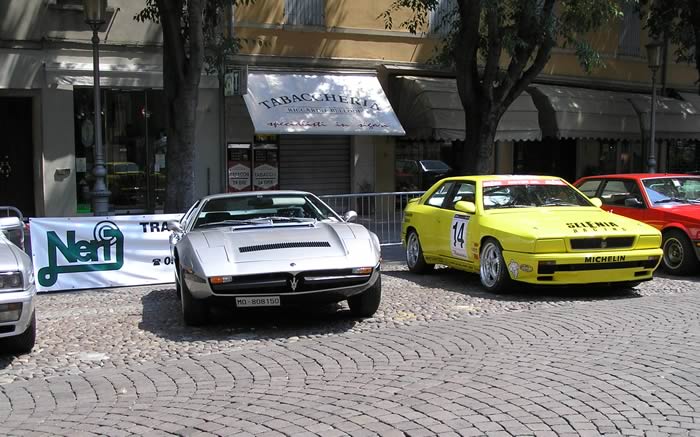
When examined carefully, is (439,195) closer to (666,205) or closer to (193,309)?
(666,205)

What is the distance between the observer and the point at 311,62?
706 inches

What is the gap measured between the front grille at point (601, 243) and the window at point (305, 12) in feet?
36.9

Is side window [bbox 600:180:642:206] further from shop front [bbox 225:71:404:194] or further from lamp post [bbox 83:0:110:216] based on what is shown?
lamp post [bbox 83:0:110:216]

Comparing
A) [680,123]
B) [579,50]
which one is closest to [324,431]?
[579,50]

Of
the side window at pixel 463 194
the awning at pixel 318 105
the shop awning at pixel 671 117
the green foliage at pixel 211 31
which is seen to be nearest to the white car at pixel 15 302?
the side window at pixel 463 194

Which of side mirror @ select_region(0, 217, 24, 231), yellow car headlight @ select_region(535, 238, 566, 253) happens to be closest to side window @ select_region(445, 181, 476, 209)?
yellow car headlight @ select_region(535, 238, 566, 253)

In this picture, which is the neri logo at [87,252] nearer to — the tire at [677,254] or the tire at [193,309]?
the tire at [193,309]

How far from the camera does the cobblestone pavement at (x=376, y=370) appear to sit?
4.50m

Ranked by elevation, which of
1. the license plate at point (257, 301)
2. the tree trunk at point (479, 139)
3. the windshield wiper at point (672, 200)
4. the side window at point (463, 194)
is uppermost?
the tree trunk at point (479, 139)

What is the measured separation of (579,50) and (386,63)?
5239mm

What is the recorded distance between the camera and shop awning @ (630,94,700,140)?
22.0 m

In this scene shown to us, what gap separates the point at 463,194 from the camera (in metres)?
10.3

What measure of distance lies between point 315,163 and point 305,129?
2281 millimetres

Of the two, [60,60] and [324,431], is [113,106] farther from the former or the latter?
[324,431]
